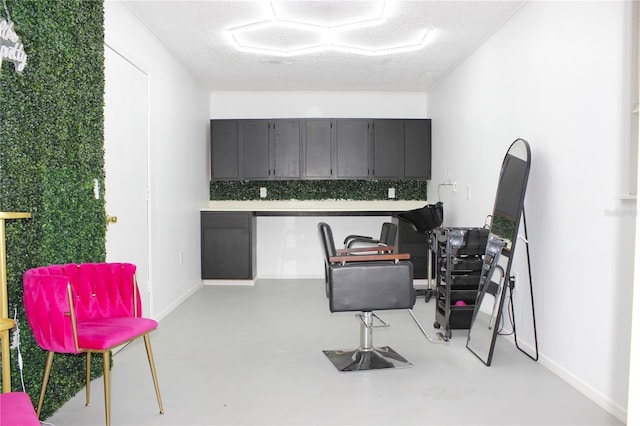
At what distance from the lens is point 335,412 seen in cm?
286

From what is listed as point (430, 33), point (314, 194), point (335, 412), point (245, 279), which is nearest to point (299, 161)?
point (314, 194)

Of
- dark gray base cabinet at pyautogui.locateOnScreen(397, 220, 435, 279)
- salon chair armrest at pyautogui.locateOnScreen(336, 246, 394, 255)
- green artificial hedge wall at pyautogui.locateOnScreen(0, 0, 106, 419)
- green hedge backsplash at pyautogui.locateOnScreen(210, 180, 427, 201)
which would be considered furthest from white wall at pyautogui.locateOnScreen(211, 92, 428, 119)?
green artificial hedge wall at pyautogui.locateOnScreen(0, 0, 106, 419)

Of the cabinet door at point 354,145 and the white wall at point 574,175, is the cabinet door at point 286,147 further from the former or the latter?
the white wall at point 574,175

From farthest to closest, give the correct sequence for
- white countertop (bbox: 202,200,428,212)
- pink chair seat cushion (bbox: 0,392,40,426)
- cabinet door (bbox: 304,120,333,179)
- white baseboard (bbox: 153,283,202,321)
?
cabinet door (bbox: 304,120,333,179) < white countertop (bbox: 202,200,428,212) < white baseboard (bbox: 153,283,202,321) < pink chair seat cushion (bbox: 0,392,40,426)

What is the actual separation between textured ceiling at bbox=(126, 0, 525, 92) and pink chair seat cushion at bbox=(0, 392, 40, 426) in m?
3.28

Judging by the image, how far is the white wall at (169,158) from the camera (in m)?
4.41

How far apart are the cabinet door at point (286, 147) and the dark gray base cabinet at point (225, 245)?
2.88 ft

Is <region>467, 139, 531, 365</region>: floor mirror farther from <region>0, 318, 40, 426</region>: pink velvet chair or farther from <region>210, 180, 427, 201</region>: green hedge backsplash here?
<region>210, 180, 427, 201</region>: green hedge backsplash

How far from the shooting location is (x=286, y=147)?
23.9 ft

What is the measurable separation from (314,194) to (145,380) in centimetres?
465

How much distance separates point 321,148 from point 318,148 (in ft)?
0.14

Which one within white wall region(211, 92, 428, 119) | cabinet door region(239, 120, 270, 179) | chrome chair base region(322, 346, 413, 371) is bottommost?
chrome chair base region(322, 346, 413, 371)

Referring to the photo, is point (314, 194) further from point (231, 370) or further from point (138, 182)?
point (231, 370)

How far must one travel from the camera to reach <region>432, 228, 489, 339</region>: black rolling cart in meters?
4.23
